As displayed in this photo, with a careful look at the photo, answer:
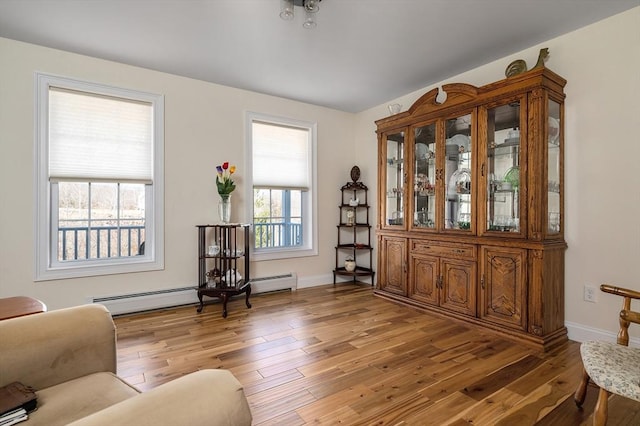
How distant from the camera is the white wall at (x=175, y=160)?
9.21 ft

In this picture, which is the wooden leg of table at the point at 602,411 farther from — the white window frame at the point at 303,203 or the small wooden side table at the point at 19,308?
the white window frame at the point at 303,203

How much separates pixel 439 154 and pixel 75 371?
3249mm

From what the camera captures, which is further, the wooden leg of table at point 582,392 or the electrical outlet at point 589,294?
the electrical outlet at point 589,294

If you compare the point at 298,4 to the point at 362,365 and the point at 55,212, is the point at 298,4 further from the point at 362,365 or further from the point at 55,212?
the point at 55,212

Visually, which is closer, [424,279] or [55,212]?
[55,212]

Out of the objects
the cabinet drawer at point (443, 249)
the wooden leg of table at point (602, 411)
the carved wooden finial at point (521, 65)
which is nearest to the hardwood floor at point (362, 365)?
the wooden leg of table at point (602, 411)

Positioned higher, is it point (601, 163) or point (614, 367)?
point (601, 163)

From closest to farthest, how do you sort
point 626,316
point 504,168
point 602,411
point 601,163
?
point 602,411 < point 626,316 < point 601,163 < point 504,168

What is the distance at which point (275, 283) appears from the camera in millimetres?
4148

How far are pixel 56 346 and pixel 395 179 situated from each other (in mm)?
3427

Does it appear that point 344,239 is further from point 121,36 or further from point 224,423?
point 224,423

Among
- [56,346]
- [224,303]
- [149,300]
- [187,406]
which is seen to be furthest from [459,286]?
[149,300]

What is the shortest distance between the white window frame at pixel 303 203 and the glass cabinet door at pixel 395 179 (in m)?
1.07

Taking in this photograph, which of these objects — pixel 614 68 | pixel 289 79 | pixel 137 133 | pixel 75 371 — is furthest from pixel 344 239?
pixel 75 371
